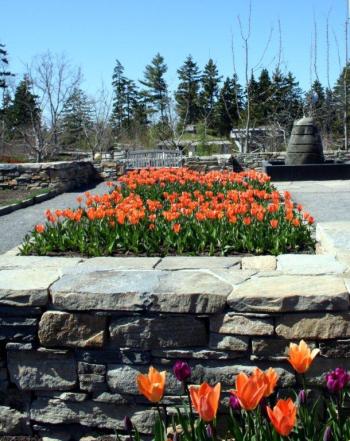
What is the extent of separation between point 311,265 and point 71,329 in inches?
53.8

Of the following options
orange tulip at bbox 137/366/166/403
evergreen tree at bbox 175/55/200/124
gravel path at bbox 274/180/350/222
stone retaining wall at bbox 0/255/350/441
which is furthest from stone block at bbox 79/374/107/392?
evergreen tree at bbox 175/55/200/124

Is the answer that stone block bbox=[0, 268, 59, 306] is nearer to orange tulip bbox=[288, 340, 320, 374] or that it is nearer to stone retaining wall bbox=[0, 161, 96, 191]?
orange tulip bbox=[288, 340, 320, 374]

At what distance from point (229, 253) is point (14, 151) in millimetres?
27245

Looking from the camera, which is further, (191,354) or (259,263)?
(259,263)

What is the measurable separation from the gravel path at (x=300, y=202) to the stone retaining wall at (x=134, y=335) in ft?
12.7

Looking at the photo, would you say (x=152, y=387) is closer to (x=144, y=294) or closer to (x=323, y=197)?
(x=144, y=294)

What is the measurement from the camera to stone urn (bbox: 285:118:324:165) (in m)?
15.7

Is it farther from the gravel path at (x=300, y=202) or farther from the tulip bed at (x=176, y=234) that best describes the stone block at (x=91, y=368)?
the gravel path at (x=300, y=202)

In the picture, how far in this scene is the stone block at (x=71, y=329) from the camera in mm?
2607

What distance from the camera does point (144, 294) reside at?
2.56 metres

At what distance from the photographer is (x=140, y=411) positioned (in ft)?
8.57

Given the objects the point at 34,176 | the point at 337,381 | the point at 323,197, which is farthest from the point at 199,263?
the point at 34,176

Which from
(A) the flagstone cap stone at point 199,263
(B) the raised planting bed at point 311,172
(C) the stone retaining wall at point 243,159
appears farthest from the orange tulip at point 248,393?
(C) the stone retaining wall at point 243,159

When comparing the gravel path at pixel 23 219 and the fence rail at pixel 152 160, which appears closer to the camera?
the gravel path at pixel 23 219
